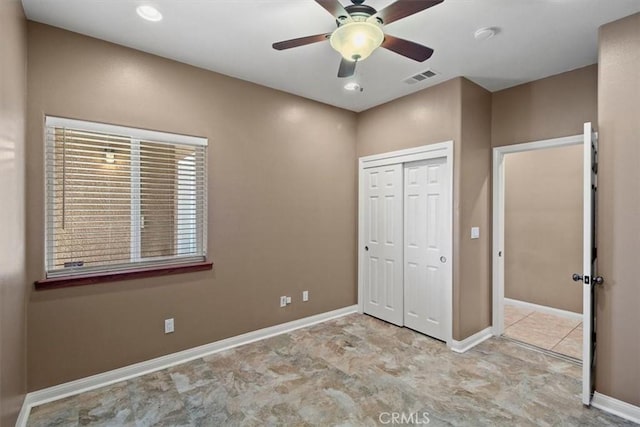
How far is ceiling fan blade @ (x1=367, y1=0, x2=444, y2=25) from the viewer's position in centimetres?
163

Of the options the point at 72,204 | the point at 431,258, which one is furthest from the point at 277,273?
the point at 72,204

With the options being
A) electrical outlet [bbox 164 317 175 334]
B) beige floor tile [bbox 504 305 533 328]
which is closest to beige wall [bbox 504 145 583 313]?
beige floor tile [bbox 504 305 533 328]

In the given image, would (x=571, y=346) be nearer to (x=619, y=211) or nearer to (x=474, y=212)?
(x=474, y=212)

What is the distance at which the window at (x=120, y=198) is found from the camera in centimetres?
246

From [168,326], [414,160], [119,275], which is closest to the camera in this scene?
[119,275]

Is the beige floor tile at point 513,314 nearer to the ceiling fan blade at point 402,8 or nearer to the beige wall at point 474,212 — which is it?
the beige wall at point 474,212

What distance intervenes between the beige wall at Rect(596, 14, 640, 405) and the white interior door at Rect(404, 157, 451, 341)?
1311mm

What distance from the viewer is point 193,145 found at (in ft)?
10.1

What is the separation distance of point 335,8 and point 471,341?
3384 mm

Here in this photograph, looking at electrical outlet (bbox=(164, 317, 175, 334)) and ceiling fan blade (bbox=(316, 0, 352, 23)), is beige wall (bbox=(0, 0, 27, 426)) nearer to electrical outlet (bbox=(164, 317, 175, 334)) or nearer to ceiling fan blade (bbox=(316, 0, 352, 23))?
electrical outlet (bbox=(164, 317, 175, 334))

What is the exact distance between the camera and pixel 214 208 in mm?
3197

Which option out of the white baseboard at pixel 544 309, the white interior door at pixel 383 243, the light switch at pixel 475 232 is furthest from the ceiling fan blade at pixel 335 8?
the white baseboard at pixel 544 309

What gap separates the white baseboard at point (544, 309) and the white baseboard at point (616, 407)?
7.16ft

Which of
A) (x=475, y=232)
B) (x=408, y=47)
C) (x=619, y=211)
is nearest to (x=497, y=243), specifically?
(x=475, y=232)
